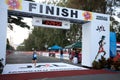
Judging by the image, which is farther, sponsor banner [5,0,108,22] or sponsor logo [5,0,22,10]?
sponsor banner [5,0,108,22]

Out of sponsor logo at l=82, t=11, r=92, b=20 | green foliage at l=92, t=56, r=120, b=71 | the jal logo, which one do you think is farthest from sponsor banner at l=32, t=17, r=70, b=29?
green foliage at l=92, t=56, r=120, b=71

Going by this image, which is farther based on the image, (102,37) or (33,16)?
(102,37)

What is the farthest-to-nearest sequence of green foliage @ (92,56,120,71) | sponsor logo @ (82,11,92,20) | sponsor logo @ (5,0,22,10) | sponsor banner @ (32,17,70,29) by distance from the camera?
sponsor logo @ (82,11,92,20)
green foliage @ (92,56,120,71)
sponsor banner @ (32,17,70,29)
sponsor logo @ (5,0,22,10)

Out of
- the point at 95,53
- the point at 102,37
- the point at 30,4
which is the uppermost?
the point at 30,4

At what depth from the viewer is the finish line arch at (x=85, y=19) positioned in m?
18.5

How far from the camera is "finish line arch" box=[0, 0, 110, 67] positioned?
18.5m

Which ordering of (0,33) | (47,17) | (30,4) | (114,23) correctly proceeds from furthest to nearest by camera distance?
(114,23)
(47,17)
(30,4)
(0,33)

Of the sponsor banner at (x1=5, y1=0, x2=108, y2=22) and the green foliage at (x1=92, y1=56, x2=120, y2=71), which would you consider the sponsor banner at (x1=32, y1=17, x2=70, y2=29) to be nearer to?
the sponsor banner at (x1=5, y1=0, x2=108, y2=22)

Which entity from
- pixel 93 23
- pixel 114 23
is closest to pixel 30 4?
pixel 93 23

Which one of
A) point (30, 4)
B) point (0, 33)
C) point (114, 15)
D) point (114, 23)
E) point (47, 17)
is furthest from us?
point (114, 23)

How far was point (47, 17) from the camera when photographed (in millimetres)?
19797

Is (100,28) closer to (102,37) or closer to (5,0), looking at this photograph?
(102,37)

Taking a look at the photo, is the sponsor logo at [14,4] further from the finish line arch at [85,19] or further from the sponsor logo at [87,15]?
the sponsor logo at [87,15]

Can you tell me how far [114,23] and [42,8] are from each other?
2956 centimetres
